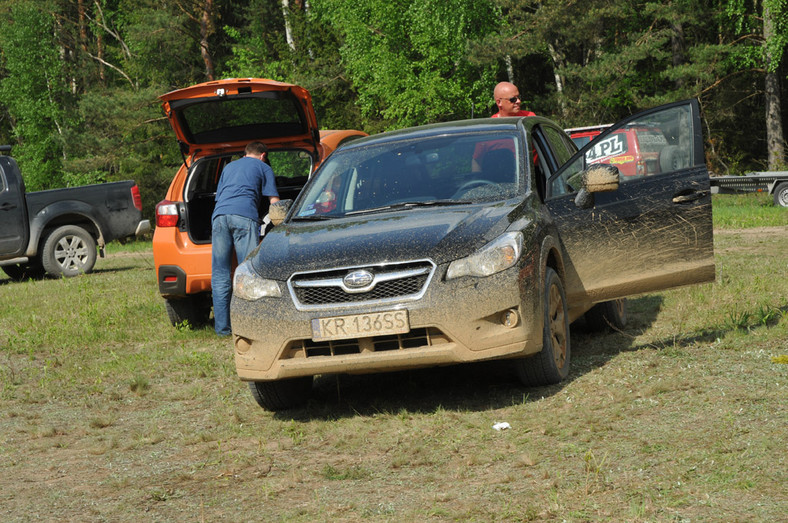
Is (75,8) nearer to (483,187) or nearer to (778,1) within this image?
(778,1)

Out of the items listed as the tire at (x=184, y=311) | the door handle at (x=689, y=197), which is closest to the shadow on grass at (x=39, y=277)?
the tire at (x=184, y=311)

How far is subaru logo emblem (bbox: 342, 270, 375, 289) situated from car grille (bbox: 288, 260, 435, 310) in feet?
0.04

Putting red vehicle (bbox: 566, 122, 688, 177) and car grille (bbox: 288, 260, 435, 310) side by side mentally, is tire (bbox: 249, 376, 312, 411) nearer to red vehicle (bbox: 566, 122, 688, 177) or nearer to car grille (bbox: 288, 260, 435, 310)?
car grille (bbox: 288, 260, 435, 310)

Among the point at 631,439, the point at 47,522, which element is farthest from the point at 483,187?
the point at 47,522

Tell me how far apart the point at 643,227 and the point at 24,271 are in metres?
13.7

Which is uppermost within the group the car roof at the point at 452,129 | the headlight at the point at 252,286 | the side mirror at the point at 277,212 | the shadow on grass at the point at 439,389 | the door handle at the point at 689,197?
the car roof at the point at 452,129

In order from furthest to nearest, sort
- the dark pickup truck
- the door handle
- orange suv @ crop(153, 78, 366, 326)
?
the dark pickup truck < orange suv @ crop(153, 78, 366, 326) < the door handle

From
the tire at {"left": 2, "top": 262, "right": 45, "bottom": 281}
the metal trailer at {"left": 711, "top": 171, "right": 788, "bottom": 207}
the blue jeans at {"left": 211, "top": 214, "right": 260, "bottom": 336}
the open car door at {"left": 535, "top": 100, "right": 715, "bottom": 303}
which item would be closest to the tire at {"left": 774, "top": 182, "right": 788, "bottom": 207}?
the metal trailer at {"left": 711, "top": 171, "right": 788, "bottom": 207}

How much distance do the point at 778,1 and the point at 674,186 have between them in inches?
1026

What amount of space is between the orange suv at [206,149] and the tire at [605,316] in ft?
9.88

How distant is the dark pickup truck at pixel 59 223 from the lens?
15898 mm

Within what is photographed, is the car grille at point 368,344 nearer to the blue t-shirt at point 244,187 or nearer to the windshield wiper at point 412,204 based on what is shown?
the windshield wiper at point 412,204

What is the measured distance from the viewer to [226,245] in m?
8.62

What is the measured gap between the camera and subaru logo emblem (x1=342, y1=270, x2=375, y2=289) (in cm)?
526
